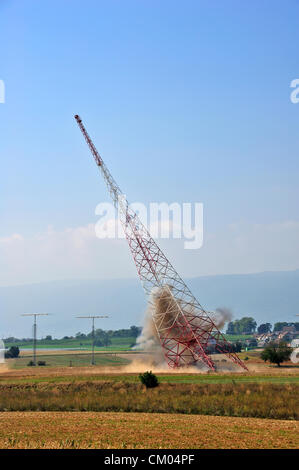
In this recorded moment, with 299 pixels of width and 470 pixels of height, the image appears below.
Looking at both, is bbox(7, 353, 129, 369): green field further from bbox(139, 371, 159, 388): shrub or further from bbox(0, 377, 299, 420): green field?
bbox(0, 377, 299, 420): green field

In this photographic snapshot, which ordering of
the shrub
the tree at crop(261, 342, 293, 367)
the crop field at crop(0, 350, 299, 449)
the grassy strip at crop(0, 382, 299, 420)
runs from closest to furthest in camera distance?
the crop field at crop(0, 350, 299, 449)
the grassy strip at crop(0, 382, 299, 420)
the shrub
the tree at crop(261, 342, 293, 367)

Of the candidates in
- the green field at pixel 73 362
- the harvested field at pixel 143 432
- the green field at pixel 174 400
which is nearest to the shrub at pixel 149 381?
the green field at pixel 174 400

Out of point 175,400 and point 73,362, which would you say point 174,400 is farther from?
point 73,362

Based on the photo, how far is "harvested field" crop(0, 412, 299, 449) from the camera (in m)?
29.4

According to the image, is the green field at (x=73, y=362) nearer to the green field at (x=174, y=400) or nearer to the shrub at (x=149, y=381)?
the shrub at (x=149, y=381)

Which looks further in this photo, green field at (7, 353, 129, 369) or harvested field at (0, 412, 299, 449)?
green field at (7, 353, 129, 369)

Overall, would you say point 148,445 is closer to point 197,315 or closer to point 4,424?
point 4,424

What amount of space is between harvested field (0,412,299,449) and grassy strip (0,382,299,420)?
2212 mm

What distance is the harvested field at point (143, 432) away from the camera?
29364mm

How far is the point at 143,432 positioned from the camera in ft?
107

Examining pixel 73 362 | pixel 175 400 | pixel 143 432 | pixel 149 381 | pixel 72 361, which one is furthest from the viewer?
pixel 72 361

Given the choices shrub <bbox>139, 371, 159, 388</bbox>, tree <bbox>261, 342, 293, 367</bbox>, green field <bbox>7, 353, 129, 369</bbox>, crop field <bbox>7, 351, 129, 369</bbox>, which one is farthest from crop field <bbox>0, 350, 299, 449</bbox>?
crop field <bbox>7, 351, 129, 369</bbox>

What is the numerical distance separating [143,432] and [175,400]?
12.5 metres

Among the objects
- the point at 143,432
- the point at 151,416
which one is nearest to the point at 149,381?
the point at 151,416
